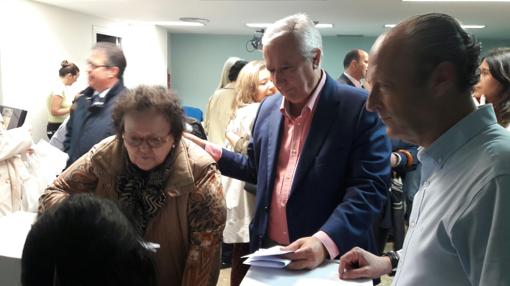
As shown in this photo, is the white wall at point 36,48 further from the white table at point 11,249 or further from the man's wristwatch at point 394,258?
the man's wristwatch at point 394,258

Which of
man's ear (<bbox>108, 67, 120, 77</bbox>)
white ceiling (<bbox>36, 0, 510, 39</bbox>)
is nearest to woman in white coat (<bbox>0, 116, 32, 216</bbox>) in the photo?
man's ear (<bbox>108, 67, 120, 77</bbox>)

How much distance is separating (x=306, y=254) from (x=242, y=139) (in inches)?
58.1

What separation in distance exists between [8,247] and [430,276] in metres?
1.31

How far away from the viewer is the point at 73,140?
2361 millimetres

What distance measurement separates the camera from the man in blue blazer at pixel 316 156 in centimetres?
141

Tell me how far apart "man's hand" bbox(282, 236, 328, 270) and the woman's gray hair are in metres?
0.64

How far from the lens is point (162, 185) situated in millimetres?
1363

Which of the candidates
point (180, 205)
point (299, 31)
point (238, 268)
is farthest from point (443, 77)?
point (238, 268)

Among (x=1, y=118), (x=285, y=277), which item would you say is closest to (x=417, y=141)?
(x=285, y=277)

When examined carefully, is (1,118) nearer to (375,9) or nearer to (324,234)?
(324,234)

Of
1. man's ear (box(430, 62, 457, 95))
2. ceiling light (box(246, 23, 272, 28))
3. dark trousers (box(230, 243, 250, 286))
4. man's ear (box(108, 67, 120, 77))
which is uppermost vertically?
ceiling light (box(246, 23, 272, 28))

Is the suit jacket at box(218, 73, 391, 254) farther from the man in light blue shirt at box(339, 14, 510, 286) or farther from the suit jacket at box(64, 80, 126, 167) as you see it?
the suit jacket at box(64, 80, 126, 167)

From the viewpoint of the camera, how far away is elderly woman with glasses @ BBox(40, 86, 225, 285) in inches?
53.5

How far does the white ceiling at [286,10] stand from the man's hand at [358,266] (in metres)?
5.38
